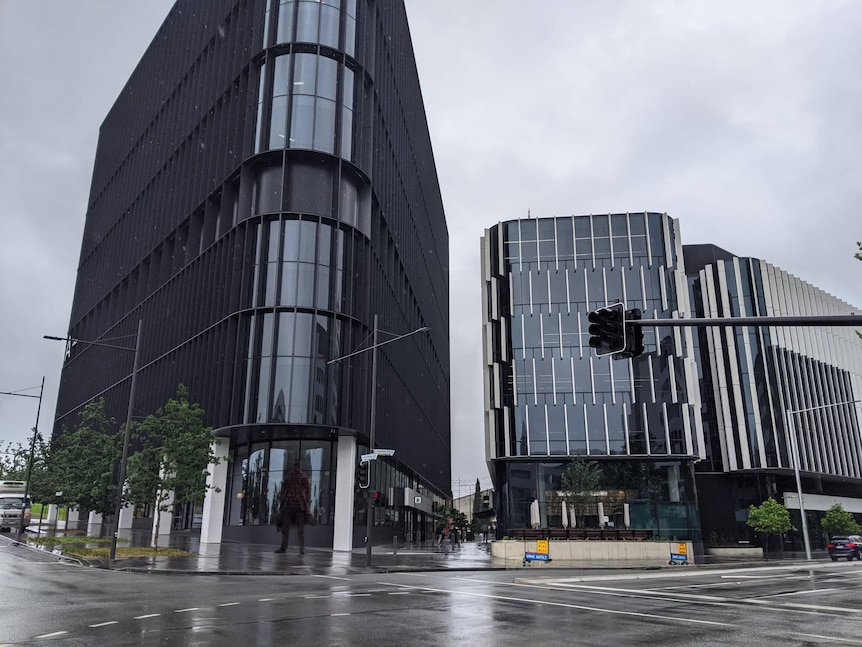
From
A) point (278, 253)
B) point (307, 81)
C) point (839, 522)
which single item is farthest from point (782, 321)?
point (839, 522)

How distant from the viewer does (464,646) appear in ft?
29.9

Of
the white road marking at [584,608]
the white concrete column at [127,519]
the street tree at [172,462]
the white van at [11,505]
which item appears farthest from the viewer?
the white concrete column at [127,519]

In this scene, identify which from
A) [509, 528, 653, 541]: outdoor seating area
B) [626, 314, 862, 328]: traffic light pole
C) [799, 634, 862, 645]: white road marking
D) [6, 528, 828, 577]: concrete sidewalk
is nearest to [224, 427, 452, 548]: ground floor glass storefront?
[6, 528, 828, 577]: concrete sidewalk

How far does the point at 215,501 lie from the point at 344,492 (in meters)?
7.45

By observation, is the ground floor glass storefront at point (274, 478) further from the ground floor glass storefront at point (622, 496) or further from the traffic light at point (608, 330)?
the traffic light at point (608, 330)

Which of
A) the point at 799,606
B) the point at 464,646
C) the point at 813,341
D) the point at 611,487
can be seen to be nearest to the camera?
the point at 464,646

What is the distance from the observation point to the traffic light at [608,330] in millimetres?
12000

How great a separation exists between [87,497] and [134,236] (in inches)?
1146

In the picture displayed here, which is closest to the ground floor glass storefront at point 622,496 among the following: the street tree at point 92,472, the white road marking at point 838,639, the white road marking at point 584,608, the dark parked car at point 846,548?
the dark parked car at point 846,548

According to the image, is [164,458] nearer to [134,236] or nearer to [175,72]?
[134,236]

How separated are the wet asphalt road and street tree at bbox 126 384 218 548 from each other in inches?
425

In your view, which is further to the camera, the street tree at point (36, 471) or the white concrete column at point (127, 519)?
the white concrete column at point (127, 519)

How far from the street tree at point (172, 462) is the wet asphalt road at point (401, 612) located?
10.8 meters

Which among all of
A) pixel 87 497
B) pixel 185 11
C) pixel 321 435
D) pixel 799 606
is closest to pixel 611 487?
pixel 321 435
